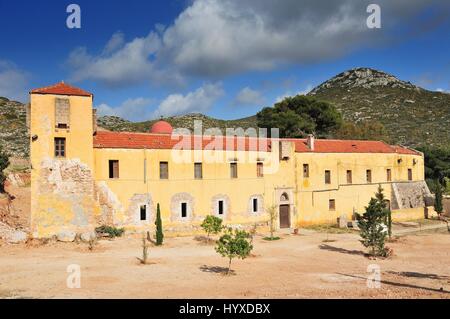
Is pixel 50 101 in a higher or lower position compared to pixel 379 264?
higher

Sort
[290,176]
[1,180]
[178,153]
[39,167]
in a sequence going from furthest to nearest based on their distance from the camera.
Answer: [1,180] < [290,176] < [178,153] < [39,167]

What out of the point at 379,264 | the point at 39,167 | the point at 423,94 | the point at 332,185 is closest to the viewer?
the point at 379,264

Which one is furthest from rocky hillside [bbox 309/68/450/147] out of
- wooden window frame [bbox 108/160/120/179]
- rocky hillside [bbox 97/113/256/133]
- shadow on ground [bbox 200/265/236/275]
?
shadow on ground [bbox 200/265/236/275]

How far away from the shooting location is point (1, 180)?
48.3m

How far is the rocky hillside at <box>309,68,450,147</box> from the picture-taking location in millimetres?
78000

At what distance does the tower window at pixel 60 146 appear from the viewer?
29.8 m

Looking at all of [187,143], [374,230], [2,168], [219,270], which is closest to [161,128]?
[187,143]

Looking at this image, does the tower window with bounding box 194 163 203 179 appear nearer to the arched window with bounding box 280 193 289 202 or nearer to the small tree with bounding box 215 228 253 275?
the arched window with bounding box 280 193 289 202

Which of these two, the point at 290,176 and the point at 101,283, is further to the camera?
the point at 290,176

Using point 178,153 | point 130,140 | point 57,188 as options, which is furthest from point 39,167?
point 178,153

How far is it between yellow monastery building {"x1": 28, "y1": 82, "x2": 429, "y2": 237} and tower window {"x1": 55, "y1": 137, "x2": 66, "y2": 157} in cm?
7

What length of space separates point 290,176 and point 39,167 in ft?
71.3

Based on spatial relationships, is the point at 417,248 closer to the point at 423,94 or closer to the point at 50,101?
the point at 50,101

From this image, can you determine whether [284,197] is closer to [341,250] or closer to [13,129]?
[341,250]
